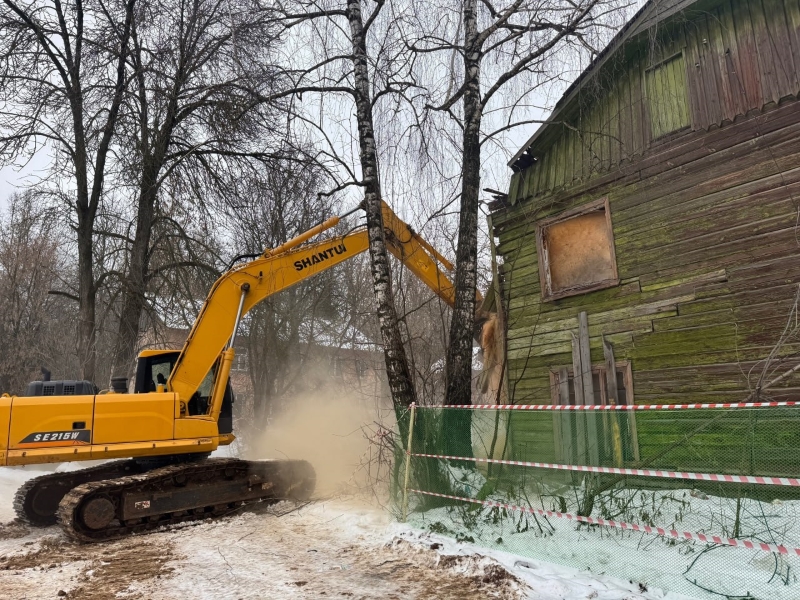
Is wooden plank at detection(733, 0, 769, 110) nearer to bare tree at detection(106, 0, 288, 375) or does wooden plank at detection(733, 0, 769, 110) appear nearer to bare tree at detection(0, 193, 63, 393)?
bare tree at detection(106, 0, 288, 375)

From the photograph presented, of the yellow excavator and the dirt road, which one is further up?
the yellow excavator

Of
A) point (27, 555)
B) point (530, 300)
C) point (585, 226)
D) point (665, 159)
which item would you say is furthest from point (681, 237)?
point (27, 555)

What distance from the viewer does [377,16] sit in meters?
8.39

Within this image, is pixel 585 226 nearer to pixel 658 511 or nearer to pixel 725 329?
pixel 725 329

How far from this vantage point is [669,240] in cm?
866

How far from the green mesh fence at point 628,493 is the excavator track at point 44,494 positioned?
528 centimetres

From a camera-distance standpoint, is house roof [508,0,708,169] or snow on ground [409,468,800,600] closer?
snow on ground [409,468,800,600]

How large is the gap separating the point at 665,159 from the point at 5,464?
10.0 metres

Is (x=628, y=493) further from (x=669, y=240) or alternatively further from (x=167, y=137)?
(x=167, y=137)

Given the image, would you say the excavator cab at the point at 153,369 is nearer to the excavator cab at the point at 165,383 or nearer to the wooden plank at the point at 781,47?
the excavator cab at the point at 165,383

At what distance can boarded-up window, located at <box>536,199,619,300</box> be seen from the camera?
993 cm

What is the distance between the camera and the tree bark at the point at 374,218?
8211mm

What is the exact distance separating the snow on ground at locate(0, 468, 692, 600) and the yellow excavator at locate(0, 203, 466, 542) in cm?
50

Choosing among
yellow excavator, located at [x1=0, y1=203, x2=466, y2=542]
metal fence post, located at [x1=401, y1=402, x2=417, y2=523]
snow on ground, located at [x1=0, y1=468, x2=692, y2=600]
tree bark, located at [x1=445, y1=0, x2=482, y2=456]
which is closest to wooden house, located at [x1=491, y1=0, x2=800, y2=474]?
tree bark, located at [x1=445, y1=0, x2=482, y2=456]
